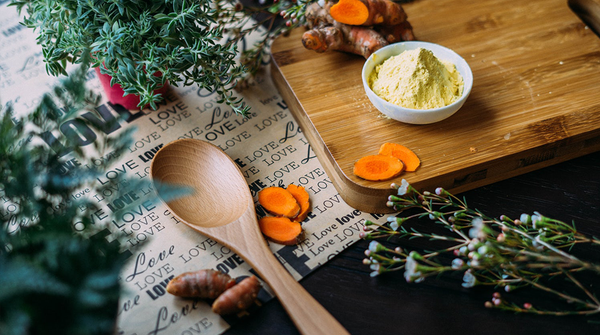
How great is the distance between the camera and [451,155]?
1.35 meters

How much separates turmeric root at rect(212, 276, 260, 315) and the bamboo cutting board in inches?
16.2

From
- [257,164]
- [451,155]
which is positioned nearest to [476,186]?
[451,155]

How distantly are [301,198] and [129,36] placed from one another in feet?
2.21

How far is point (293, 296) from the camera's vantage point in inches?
42.7

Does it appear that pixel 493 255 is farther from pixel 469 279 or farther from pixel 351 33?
pixel 351 33

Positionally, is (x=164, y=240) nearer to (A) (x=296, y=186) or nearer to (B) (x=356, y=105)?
(A) (x=296, y=186)

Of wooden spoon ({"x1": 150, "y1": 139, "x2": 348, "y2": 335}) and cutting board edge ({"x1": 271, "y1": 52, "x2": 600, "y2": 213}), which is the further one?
cutting board edge ({"x1": 271, "y1": 52, "x2": 600, "y2": 213})

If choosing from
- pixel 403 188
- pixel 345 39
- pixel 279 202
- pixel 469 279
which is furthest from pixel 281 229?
pixel 345 39

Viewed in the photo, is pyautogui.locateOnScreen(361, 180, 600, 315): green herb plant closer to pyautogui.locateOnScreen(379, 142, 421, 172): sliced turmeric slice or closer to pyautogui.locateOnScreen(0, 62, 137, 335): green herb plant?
pyautogui.locateOnScreen(379, 142, 421, 172): sliced turmeric slice

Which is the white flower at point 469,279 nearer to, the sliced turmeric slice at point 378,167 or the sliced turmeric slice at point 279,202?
the sliced turmeric slice at point 378,167

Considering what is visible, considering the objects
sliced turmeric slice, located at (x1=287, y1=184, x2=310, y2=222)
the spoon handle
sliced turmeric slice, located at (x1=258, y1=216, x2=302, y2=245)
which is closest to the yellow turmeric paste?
sliced turmeric slice, located at (x1=287, y1=184, x2=310, y2=222)

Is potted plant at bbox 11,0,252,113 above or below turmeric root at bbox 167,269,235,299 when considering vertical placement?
above

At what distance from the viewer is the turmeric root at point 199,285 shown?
1.11 meters

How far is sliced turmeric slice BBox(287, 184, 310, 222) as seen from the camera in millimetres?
1308
